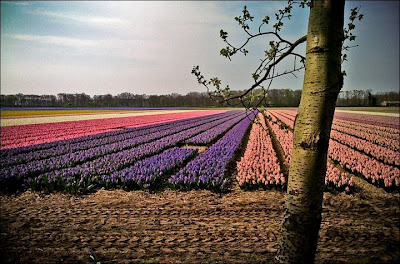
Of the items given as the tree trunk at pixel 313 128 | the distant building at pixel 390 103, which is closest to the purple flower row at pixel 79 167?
the tree trunk at pixel 313 128

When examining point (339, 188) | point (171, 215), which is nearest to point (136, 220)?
point (171, 215)

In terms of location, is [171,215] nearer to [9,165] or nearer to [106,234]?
[106,234]

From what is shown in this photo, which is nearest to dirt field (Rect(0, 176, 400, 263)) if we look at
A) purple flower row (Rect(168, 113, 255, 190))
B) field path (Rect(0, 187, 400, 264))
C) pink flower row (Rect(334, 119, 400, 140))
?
field path (Rect(0, 187, 400, 264))

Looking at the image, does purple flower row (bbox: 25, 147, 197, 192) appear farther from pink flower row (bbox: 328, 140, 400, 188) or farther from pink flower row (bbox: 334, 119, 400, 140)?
pink flower row (bbox: 334, 119, 400, 140)

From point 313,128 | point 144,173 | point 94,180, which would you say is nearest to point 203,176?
point 144,173

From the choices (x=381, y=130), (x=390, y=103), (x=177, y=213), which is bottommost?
(x=177, y=213)

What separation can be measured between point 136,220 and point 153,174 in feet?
10.1

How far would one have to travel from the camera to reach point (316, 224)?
216cm

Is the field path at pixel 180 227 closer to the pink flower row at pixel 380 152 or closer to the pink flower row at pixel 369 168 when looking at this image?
the pink flower row at pixel 369 168

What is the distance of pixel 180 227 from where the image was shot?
205 inches

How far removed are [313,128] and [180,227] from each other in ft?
12.5

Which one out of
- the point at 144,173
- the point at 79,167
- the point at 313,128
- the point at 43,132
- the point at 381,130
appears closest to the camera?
the point at 313,128

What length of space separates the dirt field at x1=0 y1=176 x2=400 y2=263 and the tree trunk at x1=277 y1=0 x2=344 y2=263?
196cm

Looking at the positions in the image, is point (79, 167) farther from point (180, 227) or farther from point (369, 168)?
point (369, 168)
